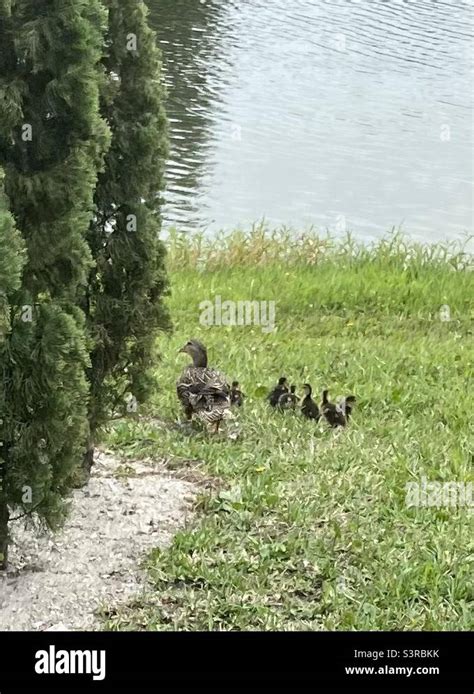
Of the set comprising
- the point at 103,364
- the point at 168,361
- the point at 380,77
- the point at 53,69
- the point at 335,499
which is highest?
the point at 53,69

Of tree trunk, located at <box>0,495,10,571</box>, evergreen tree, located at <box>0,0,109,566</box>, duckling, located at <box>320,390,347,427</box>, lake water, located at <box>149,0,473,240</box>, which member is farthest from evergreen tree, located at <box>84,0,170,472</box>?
lake water, located at <box>149,0,473,240</box>

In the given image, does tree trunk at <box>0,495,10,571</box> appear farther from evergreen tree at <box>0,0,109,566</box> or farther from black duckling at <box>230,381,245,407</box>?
black duckling at <box>230,381,245,407</box>

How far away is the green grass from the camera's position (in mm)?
5480

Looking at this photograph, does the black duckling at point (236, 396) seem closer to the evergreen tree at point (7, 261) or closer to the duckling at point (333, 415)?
the duckling at point (333, 415)

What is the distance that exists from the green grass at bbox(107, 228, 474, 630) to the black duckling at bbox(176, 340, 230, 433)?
159mm

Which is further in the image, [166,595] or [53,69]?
[166,595]

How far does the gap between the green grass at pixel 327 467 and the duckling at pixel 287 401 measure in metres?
0.13

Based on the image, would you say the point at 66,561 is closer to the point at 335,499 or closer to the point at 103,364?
the point at 103,364

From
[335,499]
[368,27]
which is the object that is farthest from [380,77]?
[335,499]

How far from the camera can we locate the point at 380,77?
28031 millimetres

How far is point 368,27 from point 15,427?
30.0 m

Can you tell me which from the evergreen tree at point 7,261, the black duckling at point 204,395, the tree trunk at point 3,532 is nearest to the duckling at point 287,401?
the black duckling at point 204,395

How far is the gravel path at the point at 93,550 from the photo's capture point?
5.39 meters

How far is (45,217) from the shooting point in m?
5.28
